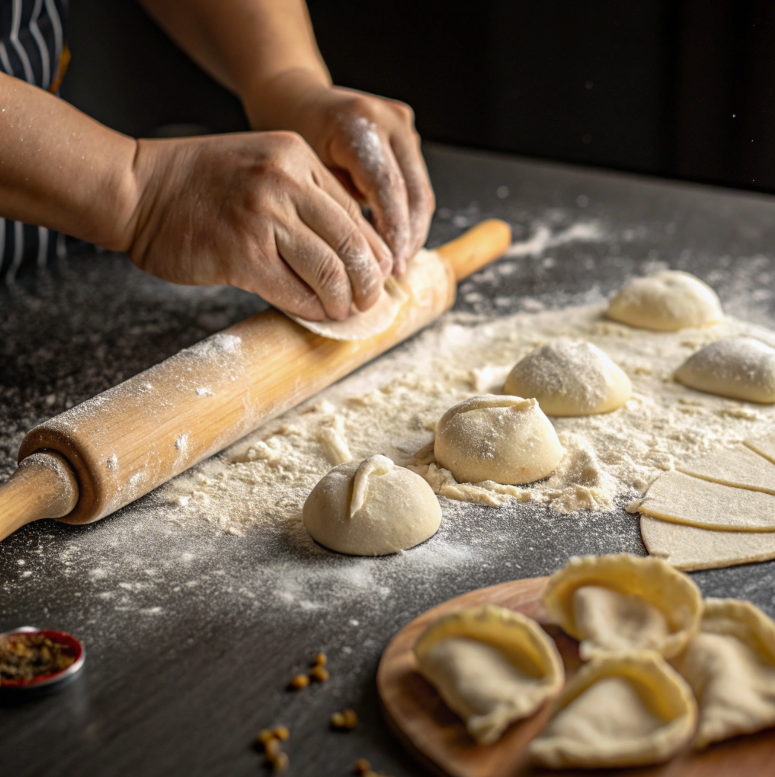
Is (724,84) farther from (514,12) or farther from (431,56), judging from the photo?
(431,56)

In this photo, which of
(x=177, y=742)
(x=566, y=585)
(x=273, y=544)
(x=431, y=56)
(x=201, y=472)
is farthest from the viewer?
(x=431, y=56)

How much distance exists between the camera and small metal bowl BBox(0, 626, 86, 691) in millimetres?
934

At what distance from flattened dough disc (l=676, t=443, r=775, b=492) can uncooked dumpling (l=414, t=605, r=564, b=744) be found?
1.71 ft

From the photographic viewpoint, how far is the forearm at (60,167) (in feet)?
4.70

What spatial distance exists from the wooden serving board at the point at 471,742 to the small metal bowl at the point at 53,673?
0.35 metres

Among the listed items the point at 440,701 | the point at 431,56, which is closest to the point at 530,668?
the point at 440,701

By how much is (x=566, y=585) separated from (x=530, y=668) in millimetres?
131

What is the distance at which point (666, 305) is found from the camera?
6.28ft

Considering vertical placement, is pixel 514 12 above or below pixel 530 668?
above

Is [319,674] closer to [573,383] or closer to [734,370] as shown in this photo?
[573,383]

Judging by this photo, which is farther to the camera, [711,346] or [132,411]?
[711,346]

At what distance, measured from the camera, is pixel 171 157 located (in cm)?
156

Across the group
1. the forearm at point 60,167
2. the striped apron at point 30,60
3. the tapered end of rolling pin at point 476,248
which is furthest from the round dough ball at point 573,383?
the striped apron at point 30,60

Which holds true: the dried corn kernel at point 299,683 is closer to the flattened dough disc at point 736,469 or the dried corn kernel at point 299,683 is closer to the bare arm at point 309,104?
the flattened dough disc at point 736,469
